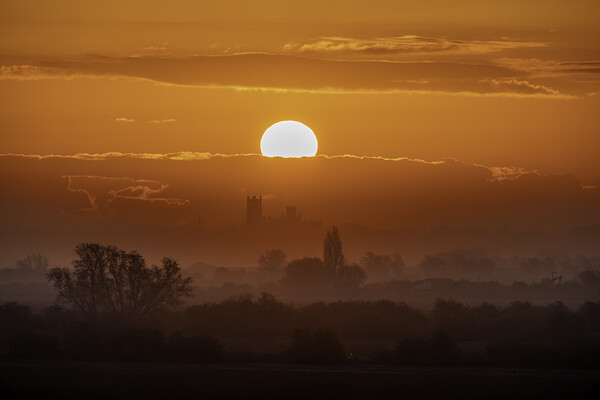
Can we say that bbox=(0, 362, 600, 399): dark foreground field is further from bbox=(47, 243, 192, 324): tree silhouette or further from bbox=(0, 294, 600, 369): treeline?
bbox=(47, 243, 192, 324): tree silhouette

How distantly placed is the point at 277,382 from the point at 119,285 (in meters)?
41.4

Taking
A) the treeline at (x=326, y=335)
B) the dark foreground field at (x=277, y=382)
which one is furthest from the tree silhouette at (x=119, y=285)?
the dark foreground field at (x=277, y=382)

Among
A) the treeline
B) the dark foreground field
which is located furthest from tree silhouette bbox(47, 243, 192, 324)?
the dark foreground field

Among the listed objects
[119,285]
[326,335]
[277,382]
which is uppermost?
[119,285]

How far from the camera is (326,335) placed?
8344cm

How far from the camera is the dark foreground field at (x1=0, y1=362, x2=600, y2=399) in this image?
213 ft

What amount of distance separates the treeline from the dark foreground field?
3944 mm

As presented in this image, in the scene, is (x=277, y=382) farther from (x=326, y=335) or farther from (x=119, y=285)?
(x=119, y=285)

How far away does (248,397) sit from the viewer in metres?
64.6

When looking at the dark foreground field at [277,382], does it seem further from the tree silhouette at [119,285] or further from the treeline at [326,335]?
the tree silhouette at [119,285]

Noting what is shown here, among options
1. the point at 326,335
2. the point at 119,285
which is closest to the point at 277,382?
the point at 326,335

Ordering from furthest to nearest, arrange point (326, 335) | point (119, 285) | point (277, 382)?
point (119, 285) → point (326, 335) → point (277, 382)

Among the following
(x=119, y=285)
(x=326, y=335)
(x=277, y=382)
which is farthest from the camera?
(x=119, y=285)

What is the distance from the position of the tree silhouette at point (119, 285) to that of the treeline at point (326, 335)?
1.82 meters
